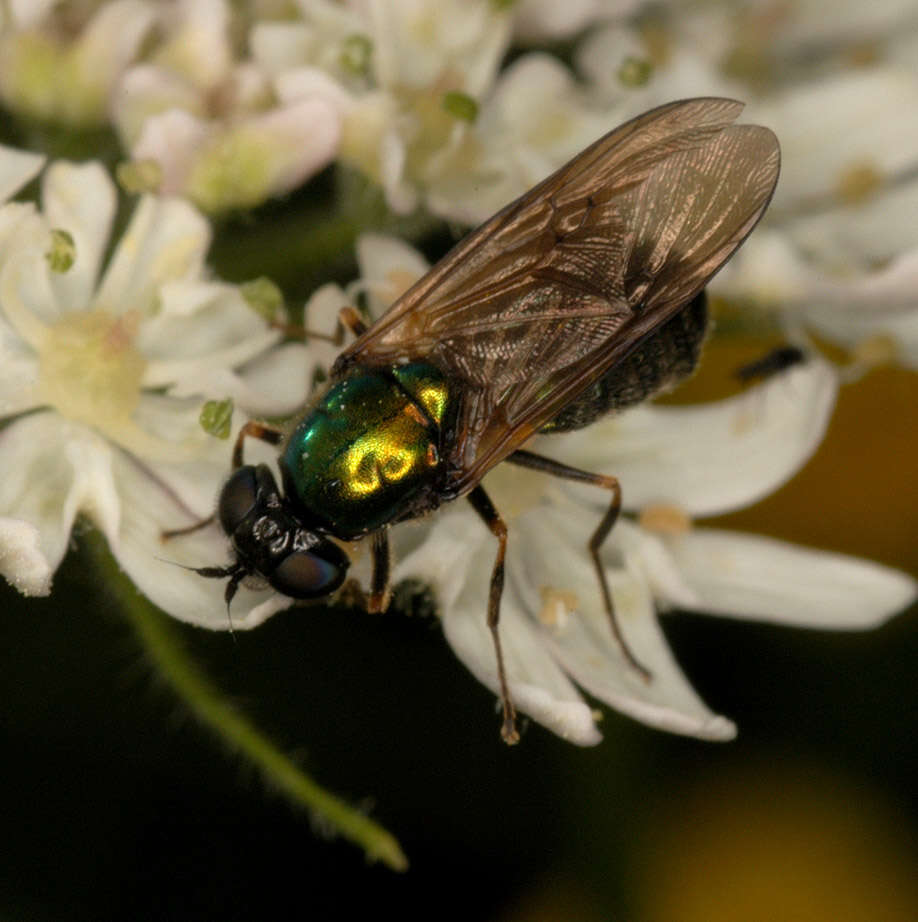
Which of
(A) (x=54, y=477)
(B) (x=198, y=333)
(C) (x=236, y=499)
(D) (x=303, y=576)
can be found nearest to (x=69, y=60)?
(B) (x=198, y=333)

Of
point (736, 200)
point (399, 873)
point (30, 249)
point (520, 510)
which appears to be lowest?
point (399, 873)

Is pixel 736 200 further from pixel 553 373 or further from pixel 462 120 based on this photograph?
pixel 462 120

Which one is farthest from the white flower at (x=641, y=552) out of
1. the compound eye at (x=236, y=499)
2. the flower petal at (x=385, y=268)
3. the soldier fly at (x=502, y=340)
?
the compound eye at (x=236, y=499)

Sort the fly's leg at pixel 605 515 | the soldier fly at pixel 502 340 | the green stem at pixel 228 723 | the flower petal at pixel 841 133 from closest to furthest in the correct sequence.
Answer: the green stem at pixel 228 723 < the soldier fly at pixel 502 340 < the fly's leg at pixel 605 515 < the flower petal at pixel 841 133

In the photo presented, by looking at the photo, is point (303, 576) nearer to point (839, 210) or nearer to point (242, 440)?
point (242, 440)

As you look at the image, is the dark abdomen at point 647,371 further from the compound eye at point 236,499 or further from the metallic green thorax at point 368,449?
the compound eye at point 236,499

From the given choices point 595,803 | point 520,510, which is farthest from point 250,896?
point 520,510

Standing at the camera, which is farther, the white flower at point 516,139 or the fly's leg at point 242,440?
the white flower at point 516,139
